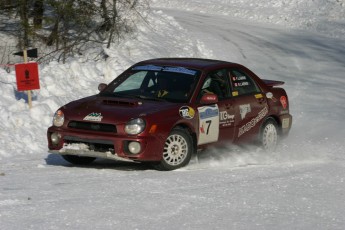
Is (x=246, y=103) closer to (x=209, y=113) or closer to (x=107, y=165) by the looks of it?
(x=209, y=113)

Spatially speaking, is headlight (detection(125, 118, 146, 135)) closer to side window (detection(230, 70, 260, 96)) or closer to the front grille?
the front grille

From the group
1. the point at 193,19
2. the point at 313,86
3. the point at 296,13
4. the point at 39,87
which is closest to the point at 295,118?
the point at 313,86

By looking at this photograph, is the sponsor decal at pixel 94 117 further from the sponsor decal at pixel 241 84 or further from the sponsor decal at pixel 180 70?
the sponsor decal at pixel 241 84

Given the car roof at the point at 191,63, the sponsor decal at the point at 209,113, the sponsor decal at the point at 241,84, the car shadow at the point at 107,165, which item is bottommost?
the car shadow at the point at 107,165

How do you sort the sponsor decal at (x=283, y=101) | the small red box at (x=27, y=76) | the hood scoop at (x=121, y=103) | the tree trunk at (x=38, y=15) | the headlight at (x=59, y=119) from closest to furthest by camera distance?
the hood scoop at (x=121, y=103), the headlight at (x=59, y=119), the sponsor decal at (x=283, y=101), the small red box at (x=27, y=76), the tree trunk at (x=38, y=15)

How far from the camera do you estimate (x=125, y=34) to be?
21.8 m

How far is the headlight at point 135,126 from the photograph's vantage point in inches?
376

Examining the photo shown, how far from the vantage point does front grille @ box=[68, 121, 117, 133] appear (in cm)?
970

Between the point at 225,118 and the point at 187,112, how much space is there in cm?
82

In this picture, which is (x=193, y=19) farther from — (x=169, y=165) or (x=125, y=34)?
(x=169, y=165)

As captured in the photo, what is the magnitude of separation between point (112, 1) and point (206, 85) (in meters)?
11.4

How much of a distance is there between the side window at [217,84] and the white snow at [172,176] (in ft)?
2.60

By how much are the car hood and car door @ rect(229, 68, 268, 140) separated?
49.9 inches

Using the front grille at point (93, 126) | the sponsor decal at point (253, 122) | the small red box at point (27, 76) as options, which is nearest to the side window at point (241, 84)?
the sponsor decal at point (253, 122)
